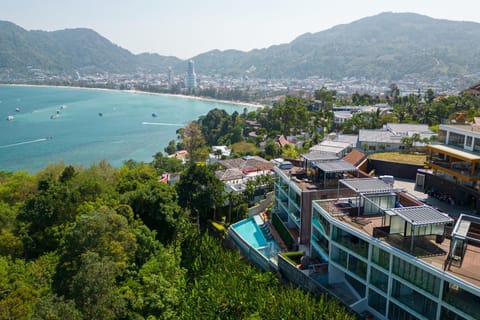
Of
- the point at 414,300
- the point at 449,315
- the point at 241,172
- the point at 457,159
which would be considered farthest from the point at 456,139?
the point at 241,172

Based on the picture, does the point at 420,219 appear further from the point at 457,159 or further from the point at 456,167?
the point at 457,159

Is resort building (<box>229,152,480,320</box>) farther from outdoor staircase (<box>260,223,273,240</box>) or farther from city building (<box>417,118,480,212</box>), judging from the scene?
city building (<box>417,118,480,212</box>)

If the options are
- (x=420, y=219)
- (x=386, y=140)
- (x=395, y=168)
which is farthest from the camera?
(x=386, y=140)

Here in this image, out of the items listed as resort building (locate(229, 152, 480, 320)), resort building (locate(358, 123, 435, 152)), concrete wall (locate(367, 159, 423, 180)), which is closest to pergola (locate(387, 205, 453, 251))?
resort building (locate(229, 152, 480, 320))

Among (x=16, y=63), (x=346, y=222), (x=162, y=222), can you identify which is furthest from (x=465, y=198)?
(x=16, y=63)

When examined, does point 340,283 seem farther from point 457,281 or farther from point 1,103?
point 1,103

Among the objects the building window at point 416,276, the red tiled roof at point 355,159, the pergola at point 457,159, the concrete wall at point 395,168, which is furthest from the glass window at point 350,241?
the concrete wall at point 395,168

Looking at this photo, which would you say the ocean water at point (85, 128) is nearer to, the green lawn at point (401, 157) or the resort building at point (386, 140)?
the resort building at point (386, 140)
